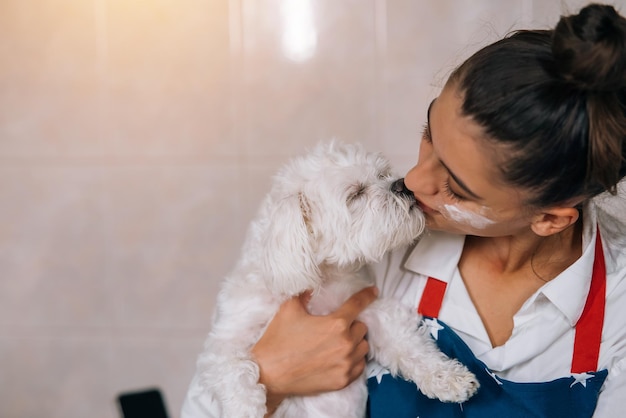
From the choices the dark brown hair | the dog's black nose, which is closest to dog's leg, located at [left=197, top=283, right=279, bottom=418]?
the dog's black nose

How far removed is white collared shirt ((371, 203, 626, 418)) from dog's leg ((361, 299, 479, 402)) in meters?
0.06

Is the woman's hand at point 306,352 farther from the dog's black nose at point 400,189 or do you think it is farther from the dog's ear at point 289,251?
the dog's black nose at point 400,189

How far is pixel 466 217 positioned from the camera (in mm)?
1078

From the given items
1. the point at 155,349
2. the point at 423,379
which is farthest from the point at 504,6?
the point at 155,349

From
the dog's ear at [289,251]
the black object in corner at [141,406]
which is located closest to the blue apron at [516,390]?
the dog's ear at [289,251]

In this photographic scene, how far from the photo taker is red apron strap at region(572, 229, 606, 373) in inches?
44.1

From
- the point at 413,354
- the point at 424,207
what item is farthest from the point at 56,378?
the point at 424,207

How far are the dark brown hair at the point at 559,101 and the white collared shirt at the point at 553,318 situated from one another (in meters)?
0.21

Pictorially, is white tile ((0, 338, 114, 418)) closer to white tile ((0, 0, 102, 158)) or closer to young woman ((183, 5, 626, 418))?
white tile ((0, 0, 102, 158))

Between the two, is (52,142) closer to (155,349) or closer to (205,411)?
(155,349)

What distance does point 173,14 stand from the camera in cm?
177

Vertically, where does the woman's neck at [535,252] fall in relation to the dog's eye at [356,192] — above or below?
below

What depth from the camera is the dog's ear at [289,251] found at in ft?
3.73

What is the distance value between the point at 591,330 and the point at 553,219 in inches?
8.5
